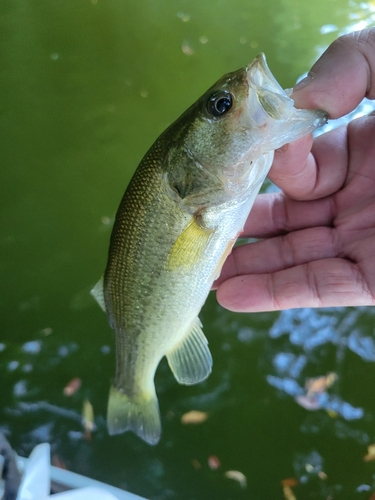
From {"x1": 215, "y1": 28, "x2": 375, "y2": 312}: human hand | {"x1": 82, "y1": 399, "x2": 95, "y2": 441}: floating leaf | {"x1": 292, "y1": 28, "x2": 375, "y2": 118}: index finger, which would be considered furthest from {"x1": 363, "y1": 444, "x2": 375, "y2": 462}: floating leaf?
{"x1": 292, "y1": 28, "x2": 375, "y2": 118}: index finger

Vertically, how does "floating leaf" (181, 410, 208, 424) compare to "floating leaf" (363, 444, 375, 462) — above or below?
above

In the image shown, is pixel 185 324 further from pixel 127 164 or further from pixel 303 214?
pixel 127 164

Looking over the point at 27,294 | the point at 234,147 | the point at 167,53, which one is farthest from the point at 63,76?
the point at 234,147

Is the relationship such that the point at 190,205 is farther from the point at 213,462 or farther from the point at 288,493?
the point at 288,493

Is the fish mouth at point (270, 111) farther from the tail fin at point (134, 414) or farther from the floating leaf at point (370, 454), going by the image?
the floating leaf at point (370, 454)

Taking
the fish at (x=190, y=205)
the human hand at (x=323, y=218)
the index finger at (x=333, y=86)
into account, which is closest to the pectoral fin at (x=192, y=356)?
the fish at (x=190, y=205)

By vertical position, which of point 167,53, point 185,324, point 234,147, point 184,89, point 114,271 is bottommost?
point 185,324

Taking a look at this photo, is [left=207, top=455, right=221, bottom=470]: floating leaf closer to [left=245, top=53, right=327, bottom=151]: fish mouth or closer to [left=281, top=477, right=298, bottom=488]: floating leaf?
[left=281, top=477, right=298, bottom=488]: floating leaf
